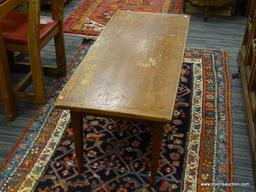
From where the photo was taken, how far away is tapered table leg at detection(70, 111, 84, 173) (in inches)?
62.4

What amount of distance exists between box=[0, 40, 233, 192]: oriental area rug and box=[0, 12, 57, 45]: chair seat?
502 millimetres

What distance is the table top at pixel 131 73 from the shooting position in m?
1.51

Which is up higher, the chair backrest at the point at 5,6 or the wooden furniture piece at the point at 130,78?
the chair backrest at the point at 5,6

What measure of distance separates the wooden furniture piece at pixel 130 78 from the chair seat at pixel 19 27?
1.47ft

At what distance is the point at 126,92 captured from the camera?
1.60m

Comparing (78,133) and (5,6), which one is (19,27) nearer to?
(5,6)

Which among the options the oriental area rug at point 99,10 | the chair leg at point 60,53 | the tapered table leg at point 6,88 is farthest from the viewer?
the oriental area rug at point 99,10

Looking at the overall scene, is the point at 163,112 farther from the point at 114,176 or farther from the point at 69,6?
the point at 69,6

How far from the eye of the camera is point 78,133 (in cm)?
165

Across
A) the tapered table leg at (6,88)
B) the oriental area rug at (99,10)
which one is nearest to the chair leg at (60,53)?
the tapered table leg at (6,88)

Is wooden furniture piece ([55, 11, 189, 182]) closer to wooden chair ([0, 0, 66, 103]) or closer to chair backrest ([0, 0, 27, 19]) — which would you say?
wooden chair ([0, 0, 66, 103])

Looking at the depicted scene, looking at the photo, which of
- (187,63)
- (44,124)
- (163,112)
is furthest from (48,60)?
(163,112)

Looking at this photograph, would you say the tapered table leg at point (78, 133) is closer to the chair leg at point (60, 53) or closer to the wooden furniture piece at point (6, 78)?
the wooden furniture piece at point (6, 78)

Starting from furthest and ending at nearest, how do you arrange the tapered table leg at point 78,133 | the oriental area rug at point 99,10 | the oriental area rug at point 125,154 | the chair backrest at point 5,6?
the oriental area rug at point 99,10, the chair backrest at point 5,6, the oriental area rug at point 125,154, the tapered table leg at point 78,133
